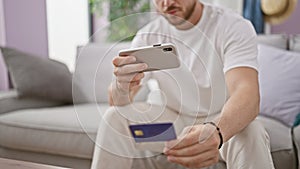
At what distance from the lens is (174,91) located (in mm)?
1224

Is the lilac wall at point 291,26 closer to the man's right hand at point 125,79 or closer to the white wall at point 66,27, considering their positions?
the white wall at point 66,27

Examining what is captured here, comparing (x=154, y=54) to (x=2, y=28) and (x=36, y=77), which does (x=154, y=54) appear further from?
(x=2, y=28)

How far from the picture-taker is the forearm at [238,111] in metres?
1.16

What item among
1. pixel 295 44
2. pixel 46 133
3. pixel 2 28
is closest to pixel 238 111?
pixel 46 133

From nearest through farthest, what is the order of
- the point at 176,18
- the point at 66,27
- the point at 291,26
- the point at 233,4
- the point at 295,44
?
the point at 176,18
the point at 295,44
the point at 233,4
the point at 291,26
the point at 66,27

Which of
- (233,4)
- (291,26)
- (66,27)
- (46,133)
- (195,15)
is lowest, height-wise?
(46,133)

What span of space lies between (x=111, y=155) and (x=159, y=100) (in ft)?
0.68

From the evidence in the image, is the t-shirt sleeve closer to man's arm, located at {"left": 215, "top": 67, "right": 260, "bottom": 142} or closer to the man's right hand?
man's arm, located at {"left": 215, "top": 67, "right": 260, "bottom": 142}

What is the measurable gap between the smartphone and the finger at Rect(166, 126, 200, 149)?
0.17 m

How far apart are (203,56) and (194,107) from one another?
0.61ft

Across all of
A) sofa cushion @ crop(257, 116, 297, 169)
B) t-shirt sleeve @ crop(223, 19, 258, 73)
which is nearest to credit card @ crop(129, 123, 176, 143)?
t-shirt sleeve @ crop(223, 19, 258, 73)

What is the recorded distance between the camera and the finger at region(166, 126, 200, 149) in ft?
3.54

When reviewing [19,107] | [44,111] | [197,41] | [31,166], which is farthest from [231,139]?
[19,107]

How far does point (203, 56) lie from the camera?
1253 millimetres
